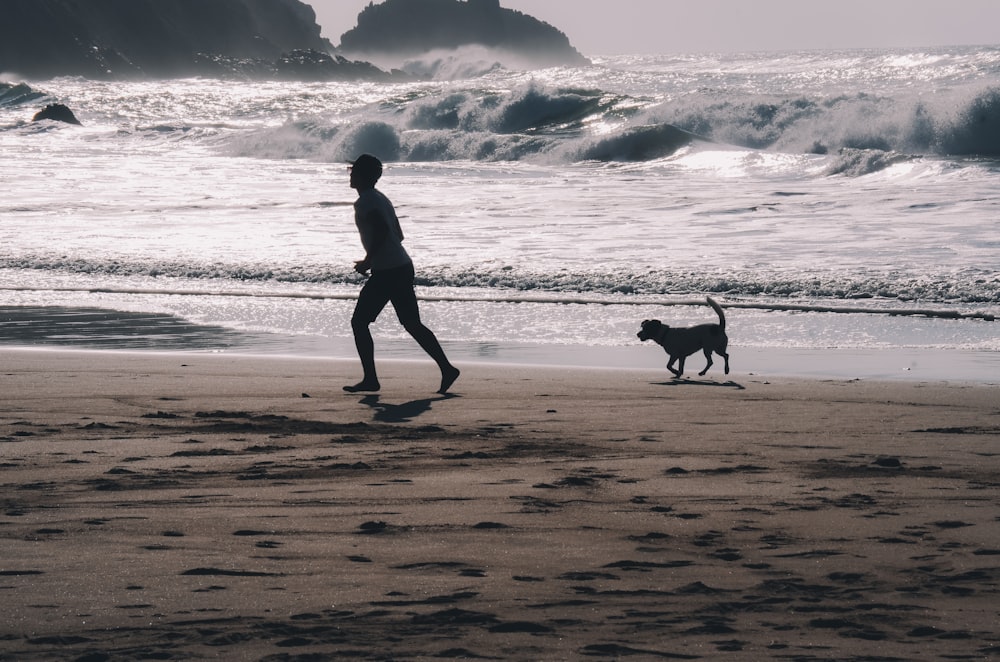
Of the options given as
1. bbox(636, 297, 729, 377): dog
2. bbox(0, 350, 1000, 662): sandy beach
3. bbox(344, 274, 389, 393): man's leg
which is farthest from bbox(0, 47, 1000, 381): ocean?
bbox(0, 350, 1000, 662): sandy beach

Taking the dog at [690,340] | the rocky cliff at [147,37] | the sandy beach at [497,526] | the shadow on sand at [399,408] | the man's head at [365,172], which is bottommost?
the sandy beach at [497,526]

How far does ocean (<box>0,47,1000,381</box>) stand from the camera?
10.2m

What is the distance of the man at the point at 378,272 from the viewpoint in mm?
7203

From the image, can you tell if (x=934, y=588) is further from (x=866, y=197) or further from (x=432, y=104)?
(x=432, y=104)

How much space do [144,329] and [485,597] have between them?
776 cm

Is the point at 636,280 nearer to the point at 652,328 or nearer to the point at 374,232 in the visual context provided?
the point at 652,328

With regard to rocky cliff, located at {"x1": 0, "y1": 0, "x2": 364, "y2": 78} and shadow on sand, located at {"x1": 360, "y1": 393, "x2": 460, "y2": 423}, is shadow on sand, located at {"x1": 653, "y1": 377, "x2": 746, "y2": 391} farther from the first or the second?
rocky cliff, located at {"x1": 0, "y1": 0, "x2": 364, "y2": 78}

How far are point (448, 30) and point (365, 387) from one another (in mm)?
181469

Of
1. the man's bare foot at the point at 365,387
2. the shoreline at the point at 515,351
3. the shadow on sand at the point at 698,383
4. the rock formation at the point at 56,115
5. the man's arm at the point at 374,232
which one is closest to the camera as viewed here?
the man's arm at the point at 374,232

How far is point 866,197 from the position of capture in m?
20.7

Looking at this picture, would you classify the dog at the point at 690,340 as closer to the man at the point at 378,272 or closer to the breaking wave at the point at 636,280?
the man at the point at 378,272

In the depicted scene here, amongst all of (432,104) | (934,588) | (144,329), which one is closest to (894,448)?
(934,588)

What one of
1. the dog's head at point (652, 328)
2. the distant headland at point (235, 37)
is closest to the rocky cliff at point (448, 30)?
the distant headland at point (235, 37)

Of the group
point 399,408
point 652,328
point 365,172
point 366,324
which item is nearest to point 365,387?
point 366,324
